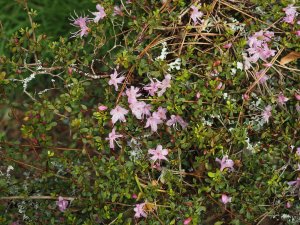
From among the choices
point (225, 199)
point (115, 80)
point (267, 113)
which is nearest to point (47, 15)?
point (115, 80)

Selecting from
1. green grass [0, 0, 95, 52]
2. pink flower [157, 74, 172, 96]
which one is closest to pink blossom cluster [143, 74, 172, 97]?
pink flower [157, 74, 172, 96]

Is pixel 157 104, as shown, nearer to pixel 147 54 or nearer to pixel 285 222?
pixel 147 54

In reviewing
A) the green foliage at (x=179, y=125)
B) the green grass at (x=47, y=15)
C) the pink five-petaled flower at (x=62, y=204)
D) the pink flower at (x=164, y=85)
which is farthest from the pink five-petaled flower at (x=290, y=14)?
the green grass at (x=47, y=15)

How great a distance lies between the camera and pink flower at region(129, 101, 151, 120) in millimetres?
2121

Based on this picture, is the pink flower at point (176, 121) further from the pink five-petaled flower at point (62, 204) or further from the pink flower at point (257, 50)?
the pink five-petaled flower at point (62, 204)

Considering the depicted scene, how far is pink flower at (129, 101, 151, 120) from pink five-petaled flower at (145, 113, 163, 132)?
1.0 inches

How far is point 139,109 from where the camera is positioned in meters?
2.13

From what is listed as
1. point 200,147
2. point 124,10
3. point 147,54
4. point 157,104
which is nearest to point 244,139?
point 200,147

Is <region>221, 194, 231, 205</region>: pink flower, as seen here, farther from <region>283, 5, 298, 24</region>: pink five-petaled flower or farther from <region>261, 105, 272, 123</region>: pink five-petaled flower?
<region>283, 5, 298, 24</region>: pink five-petaled flower

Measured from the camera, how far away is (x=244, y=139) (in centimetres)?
213

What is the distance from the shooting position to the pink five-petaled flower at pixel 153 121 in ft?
7.02

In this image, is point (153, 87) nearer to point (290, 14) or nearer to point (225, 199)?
point (225, 199)

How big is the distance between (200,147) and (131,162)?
27 cm

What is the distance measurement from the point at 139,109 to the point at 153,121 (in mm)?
72
